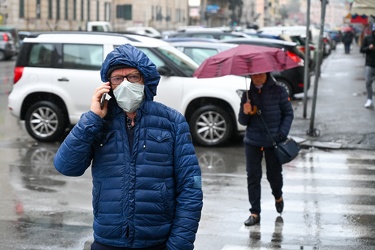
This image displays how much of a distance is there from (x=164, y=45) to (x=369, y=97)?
635 cm

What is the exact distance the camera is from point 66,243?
25.1 feet

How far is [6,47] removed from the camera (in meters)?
42.9

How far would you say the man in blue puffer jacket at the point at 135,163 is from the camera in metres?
4.24

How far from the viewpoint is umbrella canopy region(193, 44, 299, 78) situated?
8.34 meters

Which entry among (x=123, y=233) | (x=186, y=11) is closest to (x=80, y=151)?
(x=123, y=233)

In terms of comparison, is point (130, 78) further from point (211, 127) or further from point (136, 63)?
point (211, 127)

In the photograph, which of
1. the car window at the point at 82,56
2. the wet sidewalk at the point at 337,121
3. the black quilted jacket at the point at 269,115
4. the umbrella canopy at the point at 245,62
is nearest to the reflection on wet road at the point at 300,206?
the black quilted jacket at the point at 269,115

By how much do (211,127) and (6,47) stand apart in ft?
103

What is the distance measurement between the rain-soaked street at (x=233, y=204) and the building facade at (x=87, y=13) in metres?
45.5

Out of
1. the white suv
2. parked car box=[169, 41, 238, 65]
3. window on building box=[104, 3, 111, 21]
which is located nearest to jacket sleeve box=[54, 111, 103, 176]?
the white suv

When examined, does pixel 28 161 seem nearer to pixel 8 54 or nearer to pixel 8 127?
pixel 8 127

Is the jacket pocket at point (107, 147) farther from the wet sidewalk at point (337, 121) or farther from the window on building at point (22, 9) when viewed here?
the window on building at point (22, 9)

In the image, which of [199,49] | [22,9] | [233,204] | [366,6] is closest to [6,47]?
[22,9]

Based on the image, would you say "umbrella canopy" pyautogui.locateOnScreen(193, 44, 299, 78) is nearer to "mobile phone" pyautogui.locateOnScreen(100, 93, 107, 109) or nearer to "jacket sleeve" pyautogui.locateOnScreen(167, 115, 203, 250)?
"jacket sleeve" pyautogui.locateOnScreen(167, 115, 203, 250)
